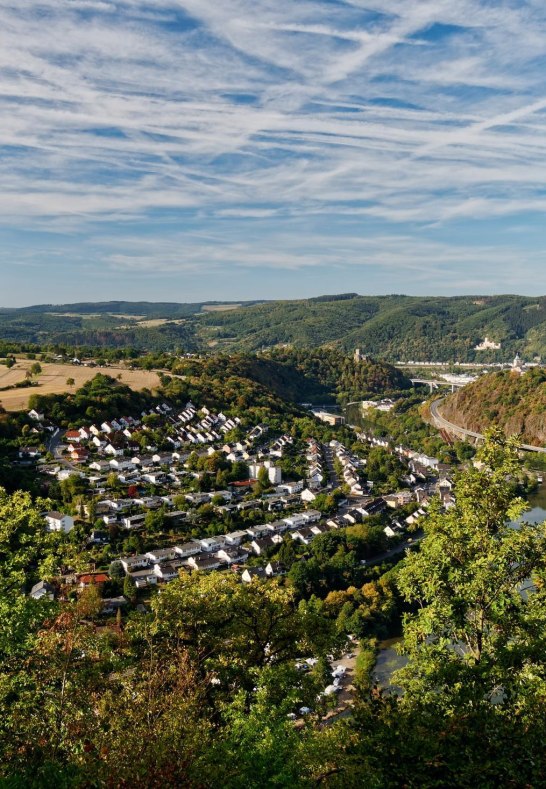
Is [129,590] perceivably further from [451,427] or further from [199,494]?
[451,427]

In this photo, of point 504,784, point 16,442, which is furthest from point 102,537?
point 504,784

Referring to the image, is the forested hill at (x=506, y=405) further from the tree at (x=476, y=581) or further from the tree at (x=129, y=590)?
the tree at (x=476, y=581)

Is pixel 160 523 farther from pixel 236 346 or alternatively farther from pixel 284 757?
pixel 236 346

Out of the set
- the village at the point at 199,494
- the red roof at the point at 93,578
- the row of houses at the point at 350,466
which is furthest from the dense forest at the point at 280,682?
the row of houses at the point at 350,466

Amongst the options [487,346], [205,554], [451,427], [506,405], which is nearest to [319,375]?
[451,427]

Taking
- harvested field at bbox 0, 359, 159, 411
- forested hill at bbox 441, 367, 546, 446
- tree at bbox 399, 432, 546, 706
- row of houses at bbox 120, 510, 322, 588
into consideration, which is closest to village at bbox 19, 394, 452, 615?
row of houses at bbox 120, 510, 322, 588

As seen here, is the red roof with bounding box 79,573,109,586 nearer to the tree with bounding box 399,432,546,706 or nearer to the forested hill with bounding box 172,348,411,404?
the tree with bounding box 399,432,546,706
